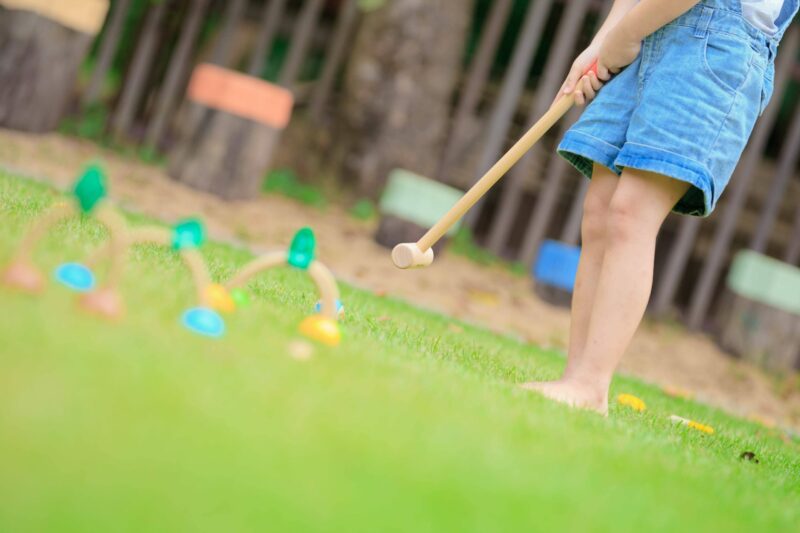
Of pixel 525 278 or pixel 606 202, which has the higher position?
pixel 606 202

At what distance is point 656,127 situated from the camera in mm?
2447

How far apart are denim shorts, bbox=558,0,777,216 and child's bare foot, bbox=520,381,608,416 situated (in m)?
0.57

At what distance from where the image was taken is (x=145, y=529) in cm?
99

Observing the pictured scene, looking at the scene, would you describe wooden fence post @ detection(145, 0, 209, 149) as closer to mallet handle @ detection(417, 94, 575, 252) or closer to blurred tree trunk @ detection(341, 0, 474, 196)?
blurred tree trunk @ detection(341, 0, 474, 196)

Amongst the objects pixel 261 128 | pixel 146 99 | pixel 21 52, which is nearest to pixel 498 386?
pixel 261 128

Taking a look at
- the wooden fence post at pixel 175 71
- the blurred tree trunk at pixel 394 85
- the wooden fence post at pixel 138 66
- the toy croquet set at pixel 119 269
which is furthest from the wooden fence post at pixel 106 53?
the toy croquet set at pixel 119 269

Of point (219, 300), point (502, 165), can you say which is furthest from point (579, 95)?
point (219, 300)

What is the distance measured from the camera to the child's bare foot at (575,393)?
243 centimetres

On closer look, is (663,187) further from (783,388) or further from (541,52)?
(541,52)

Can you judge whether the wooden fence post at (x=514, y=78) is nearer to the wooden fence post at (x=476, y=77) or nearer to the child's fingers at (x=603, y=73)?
the wooden fence post at (x=476, y=77)

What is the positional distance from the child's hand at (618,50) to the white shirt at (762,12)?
11.0 inches

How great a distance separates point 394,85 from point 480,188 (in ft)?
12.8

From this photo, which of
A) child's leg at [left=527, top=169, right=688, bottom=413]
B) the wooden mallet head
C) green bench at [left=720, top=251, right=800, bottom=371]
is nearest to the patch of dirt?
green bench at [left=720, top=251, right=800, bottom=371]

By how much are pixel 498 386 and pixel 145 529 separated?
135 cm
